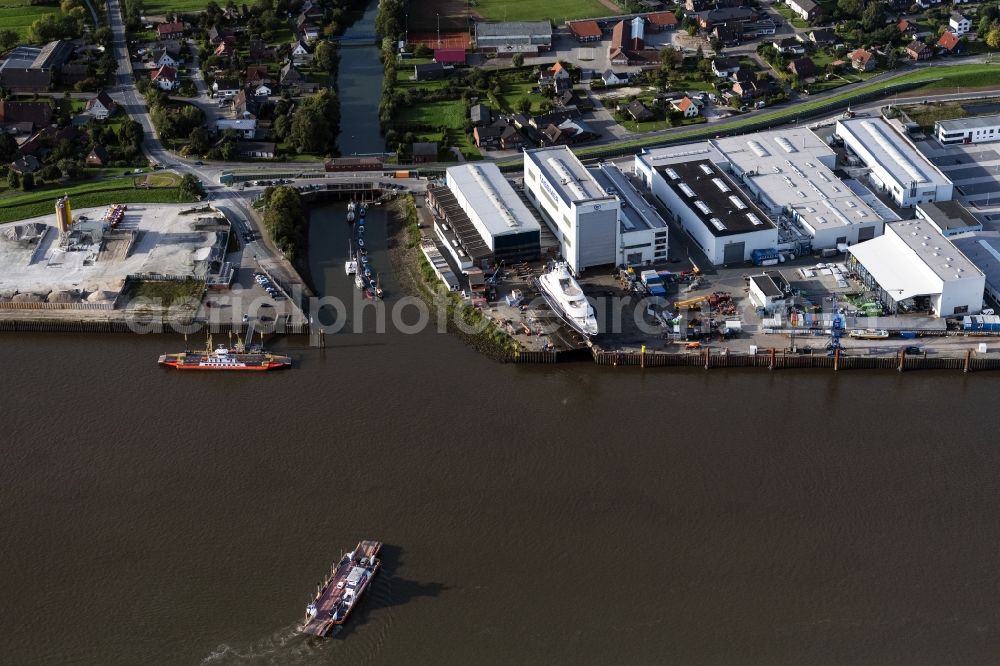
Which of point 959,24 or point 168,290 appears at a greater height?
point 959,24

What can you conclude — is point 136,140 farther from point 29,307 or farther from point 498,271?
point 498,271

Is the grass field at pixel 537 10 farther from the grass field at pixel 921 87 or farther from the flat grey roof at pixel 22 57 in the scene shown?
the flat grey roof at pixel 22 57

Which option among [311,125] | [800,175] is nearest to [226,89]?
[311,125]

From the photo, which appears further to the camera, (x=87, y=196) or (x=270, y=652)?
(x=87, y=196)

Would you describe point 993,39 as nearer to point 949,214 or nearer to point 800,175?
point 800,175

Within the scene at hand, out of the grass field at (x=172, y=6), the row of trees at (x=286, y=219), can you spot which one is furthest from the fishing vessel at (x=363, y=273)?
the grass field at (x=172, y=6)

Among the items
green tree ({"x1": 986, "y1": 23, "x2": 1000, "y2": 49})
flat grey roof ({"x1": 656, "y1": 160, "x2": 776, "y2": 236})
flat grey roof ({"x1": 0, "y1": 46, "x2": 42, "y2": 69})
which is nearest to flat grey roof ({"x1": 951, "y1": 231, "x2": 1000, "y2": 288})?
flat grey roof ({"x1": 656, "y1": 160, "x2": 776, "y2": 236})

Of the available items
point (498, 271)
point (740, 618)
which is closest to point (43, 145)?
point (498, 271)
